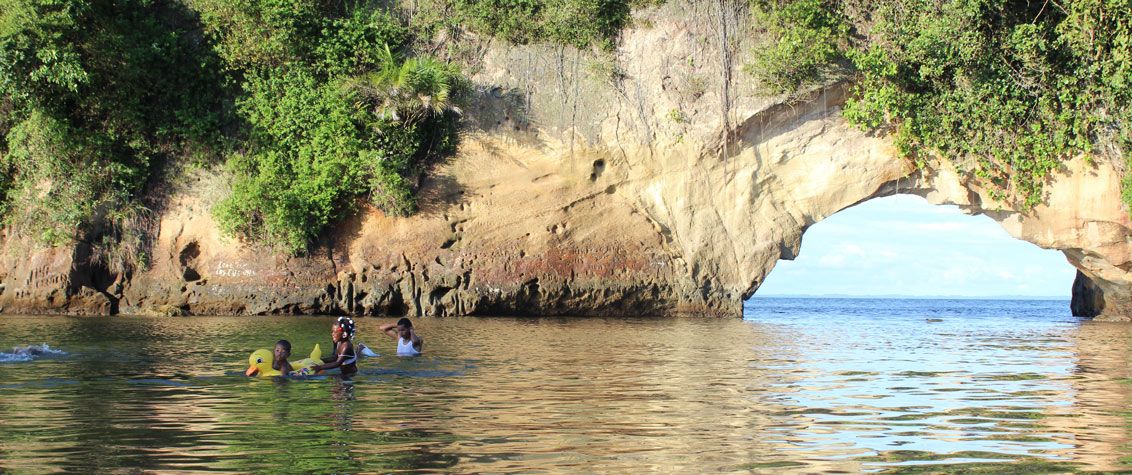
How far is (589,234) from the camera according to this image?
25.4 meters

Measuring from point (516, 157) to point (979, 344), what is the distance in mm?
11588

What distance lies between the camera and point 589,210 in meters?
25.4

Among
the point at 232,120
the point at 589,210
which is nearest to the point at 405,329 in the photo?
the point at 589,210

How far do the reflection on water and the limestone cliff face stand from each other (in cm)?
770

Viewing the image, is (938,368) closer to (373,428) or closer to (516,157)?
(373,428)

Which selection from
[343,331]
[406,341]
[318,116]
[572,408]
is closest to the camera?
[572,408]

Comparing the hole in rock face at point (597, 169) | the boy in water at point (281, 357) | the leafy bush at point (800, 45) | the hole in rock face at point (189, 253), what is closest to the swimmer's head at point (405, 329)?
the boy in water at point (281, 357)

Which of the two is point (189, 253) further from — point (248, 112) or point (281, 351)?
point (281, 351)

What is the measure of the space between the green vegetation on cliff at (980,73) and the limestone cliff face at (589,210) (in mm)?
970

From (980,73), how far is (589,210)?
30.0 feet

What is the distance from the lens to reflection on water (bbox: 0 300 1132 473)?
6.83 meters

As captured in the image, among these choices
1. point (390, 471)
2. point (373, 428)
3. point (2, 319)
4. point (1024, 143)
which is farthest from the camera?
point (1024, 143)

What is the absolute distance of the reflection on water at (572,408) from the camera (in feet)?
22.4

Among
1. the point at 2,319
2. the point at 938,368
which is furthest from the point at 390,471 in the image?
the point at 2,319
